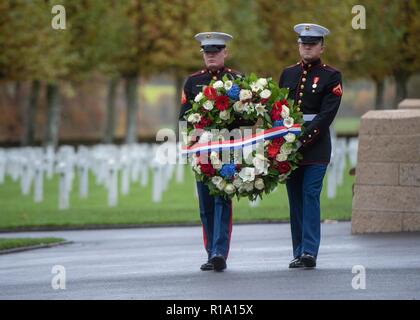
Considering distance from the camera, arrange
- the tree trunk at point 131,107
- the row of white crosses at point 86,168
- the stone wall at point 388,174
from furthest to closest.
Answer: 1. the tree trunk at point 131,107
2. the row of white crosses at point 86,168
3. the stone wall at point 388,174

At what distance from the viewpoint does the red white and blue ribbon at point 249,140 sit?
1239 centimetres

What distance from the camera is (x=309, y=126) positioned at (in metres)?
12.4

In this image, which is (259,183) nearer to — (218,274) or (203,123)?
(203,123)

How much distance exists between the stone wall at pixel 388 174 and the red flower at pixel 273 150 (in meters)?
3.93

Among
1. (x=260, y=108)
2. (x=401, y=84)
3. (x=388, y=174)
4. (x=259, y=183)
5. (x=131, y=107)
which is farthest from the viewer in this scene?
(x=131, y=107)

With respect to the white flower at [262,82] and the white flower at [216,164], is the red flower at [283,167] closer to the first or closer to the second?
the white flower at [216,164]

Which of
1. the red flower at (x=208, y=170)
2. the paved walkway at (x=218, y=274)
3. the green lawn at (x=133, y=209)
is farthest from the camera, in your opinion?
the green lawn at (x=133, y=209)

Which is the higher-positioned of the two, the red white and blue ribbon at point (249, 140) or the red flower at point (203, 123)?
the red flower at point (203, 123)

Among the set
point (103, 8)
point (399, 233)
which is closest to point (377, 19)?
point (103, 8)

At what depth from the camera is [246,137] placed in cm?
1252

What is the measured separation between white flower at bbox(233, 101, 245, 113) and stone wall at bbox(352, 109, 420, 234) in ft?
13.4

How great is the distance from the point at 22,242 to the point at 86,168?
→ 476 inches

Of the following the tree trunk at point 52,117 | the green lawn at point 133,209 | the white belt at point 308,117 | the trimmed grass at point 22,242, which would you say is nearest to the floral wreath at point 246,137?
the white belt at point 308,117

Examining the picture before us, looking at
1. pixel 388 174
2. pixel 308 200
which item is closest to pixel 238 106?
pixel 308 200
